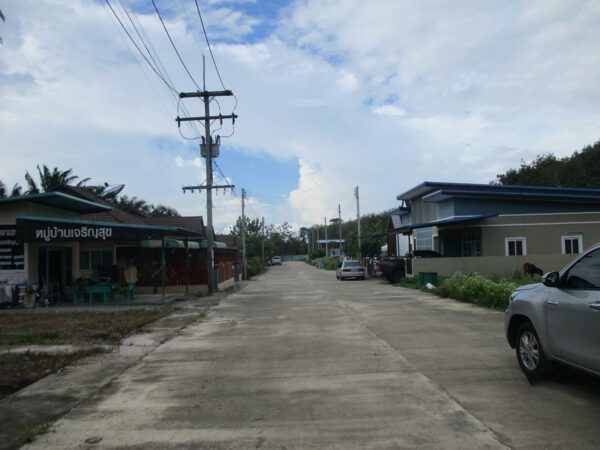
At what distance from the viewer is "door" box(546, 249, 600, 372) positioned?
5699 millimetres

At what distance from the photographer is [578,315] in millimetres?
5926

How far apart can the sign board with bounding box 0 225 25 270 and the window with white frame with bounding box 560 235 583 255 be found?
25.0 meters

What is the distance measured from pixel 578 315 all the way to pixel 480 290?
39.1 feet

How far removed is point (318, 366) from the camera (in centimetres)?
845

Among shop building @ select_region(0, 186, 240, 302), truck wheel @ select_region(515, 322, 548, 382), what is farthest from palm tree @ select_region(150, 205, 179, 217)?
truck wheel @ select_region(515, 322, 548, 382)

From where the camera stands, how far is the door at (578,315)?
5699mm

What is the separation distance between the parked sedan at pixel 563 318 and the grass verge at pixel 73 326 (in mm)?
8090

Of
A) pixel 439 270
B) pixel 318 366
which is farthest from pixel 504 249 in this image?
pixel 318 366

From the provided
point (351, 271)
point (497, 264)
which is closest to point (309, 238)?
point (351, 271)

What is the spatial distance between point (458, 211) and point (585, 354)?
2442 centimetres

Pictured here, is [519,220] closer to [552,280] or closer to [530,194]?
[530,194]

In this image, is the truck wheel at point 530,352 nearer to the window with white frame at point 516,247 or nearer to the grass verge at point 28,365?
the grass verge at point 28,365

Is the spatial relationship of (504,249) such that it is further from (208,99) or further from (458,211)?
(208,99)

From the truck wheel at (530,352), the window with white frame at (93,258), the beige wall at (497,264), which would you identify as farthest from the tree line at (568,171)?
the truck wheel at (530,352)
